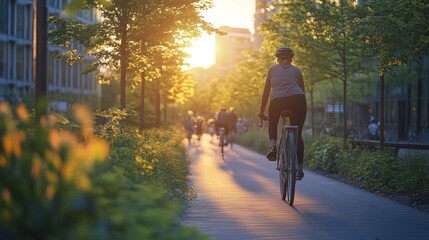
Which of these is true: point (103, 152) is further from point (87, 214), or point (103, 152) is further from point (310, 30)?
point (310, 30)

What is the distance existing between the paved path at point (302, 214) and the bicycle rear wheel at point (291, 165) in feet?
0.54

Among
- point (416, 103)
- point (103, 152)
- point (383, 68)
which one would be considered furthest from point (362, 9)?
point (416, 103)

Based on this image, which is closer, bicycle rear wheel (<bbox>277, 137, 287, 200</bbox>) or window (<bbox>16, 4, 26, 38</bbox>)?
bicycle rear wheel (<bbox>277, 137, 287, 200</bbox>)

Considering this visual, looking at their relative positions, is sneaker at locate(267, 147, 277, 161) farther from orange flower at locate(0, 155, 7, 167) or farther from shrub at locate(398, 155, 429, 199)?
orange flower at locate(0, 155, 7, 167)

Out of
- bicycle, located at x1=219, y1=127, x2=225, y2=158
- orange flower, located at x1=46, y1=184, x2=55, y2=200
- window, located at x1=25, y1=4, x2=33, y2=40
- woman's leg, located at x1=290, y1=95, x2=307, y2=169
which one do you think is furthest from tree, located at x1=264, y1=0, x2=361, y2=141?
window, located at x1=25, y1=4, x2=33, y2=40

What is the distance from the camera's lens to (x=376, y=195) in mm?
13273

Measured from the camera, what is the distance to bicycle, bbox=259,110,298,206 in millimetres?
10781

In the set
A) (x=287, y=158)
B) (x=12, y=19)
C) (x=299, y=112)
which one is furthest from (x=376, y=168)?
(x=12, y=19)

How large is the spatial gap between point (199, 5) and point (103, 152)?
45.6 feet

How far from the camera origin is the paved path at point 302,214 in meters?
8.38

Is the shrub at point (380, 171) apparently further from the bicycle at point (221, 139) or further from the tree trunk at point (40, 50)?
the bicycle at point (221, 139)

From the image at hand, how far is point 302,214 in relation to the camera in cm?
1002

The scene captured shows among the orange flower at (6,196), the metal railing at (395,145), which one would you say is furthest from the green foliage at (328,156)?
the orange flower at (6,196)

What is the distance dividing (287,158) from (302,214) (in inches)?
49.7
